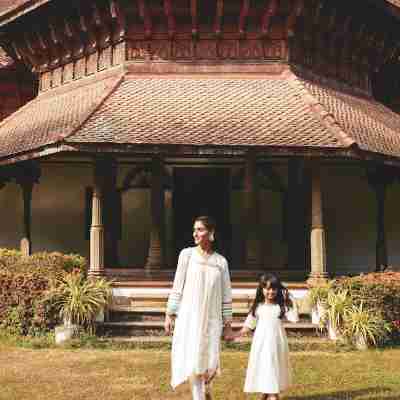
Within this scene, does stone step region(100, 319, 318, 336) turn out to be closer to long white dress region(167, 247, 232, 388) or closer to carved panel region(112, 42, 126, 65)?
long white dress region(167, 247, 232, 388)

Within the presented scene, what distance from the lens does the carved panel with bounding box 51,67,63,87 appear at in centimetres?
1480

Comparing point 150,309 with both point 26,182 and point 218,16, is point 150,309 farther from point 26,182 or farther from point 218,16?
point 218,16

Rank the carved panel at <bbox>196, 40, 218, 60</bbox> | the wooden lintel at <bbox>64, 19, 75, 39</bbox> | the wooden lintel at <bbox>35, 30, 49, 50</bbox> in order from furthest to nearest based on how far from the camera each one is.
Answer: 1. the wooden lintel at <bbox>35, 30, 49, 50</bbox>
2. the wooden lintel at <bbox>64, 19, 75, 39</bbox>
3. the carved panel at <bbox>196, 40, 218, 60</bbox>

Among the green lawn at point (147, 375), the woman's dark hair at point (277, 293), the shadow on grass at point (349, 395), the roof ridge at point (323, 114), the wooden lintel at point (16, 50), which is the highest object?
the wooden lintel at point (16, 50)

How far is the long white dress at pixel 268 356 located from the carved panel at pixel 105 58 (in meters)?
9.12

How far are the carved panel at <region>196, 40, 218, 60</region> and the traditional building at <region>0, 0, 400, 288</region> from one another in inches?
1.2

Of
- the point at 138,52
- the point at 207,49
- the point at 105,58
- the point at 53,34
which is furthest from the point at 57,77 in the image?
the point at 207,49

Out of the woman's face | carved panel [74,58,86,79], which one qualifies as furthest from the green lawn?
carved panel [74,58,86,79]

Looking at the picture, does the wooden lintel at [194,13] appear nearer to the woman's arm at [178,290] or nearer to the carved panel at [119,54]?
the carved panel at [119,54]

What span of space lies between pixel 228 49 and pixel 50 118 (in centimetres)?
421

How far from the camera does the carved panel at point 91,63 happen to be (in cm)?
1385

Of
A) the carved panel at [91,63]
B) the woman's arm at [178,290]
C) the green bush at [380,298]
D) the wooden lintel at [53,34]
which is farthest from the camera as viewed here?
the wooden lintel at [53,34]

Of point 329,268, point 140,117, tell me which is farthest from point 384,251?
point 140,117

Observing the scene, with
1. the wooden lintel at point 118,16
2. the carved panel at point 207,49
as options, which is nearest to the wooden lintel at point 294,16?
the carved panel at point 207,49
